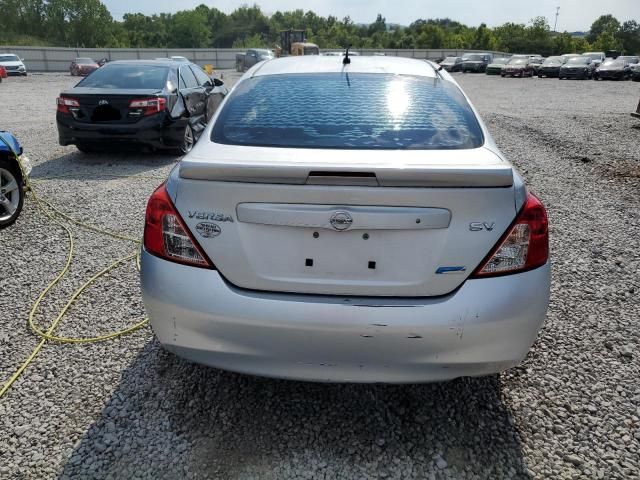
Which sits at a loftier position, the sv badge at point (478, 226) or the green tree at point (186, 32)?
the green tree at point (186, 32)

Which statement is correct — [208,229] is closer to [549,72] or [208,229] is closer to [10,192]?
[10,192]

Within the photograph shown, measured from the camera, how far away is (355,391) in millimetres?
2721

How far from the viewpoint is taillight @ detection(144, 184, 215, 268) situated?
2.14 meters

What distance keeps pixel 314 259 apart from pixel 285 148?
576 millimetres

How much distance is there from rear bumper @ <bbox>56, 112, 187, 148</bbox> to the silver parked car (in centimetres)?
580

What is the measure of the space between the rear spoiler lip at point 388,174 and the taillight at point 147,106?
6.01 m

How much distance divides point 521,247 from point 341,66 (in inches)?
71.2

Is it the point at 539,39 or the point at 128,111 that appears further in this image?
the point at 539,39

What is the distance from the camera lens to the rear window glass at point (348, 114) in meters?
2.46

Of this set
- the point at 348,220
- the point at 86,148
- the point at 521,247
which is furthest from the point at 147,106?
the point at 521,247

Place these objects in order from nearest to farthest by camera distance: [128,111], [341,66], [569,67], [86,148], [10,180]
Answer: [341,66] < [10,180] < [128,111] < [86,148] < [569,67]

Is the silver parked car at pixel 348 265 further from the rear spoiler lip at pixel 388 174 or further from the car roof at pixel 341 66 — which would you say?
the car roof at pixel 341 66

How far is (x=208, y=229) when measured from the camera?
2.10 meters

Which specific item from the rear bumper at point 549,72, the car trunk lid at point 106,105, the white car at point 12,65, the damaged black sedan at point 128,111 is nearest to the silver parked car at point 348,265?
the damaged black sedan at point 128,111
